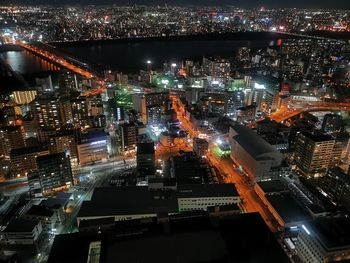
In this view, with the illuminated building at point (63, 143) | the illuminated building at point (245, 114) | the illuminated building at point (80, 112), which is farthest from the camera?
the illuminated building at point (245, 114)

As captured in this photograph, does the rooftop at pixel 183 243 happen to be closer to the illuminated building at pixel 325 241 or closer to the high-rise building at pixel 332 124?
the illuminated building at pixel 325 241

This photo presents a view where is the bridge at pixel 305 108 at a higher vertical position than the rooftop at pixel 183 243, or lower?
lower

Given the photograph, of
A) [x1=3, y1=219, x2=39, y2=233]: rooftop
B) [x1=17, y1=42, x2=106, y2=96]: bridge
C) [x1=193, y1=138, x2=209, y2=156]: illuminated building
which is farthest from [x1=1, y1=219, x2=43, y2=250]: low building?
[x1=17, y1=42, x2=106, y2=96]: bridge

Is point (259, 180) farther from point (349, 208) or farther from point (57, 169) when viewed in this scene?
point (57, 169)

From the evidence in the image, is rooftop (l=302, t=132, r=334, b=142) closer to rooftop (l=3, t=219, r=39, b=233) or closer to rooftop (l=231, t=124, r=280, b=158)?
rooftop (l=231, t=124, r=280, b=158)

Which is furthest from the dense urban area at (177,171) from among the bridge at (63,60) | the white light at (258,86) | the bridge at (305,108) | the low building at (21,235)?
the bridge at (63,60)

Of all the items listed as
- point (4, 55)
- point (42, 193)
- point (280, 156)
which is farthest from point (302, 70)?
point (4, 55)
